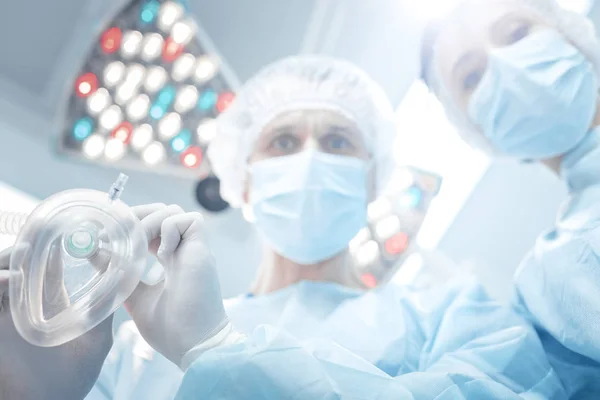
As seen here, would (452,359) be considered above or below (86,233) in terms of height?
below

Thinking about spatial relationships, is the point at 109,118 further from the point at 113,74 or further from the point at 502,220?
the point at 502,220

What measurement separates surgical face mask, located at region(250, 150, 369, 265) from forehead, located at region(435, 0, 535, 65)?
356mm

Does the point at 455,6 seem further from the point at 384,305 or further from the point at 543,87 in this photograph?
the point at 384,305

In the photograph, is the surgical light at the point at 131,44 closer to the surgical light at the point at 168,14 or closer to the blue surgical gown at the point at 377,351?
the surgical light at the point at 168,14

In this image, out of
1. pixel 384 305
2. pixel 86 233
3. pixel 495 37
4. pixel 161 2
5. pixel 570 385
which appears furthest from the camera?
pixel 161 2

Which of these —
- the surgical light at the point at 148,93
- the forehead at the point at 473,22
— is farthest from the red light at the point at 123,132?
the forehead at the point at 473,22

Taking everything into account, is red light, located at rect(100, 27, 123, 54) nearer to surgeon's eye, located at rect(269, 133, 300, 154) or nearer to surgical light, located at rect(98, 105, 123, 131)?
surgical light, located at rect(98, 105, 123, 131)

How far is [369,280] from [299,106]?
1.53 feet

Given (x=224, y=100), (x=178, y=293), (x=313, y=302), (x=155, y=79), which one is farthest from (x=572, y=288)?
(x=155, y=79)

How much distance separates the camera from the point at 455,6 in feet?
4.15

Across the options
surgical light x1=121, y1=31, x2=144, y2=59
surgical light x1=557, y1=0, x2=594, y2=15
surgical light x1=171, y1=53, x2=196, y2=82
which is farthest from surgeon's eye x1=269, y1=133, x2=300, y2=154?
surgical light x1=557, y1=0, x2=594, y2=15

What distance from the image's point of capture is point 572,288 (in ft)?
2.84

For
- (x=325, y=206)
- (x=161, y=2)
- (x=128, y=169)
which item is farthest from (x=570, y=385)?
(x=161, y=2)

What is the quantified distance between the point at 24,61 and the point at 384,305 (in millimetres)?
1143
